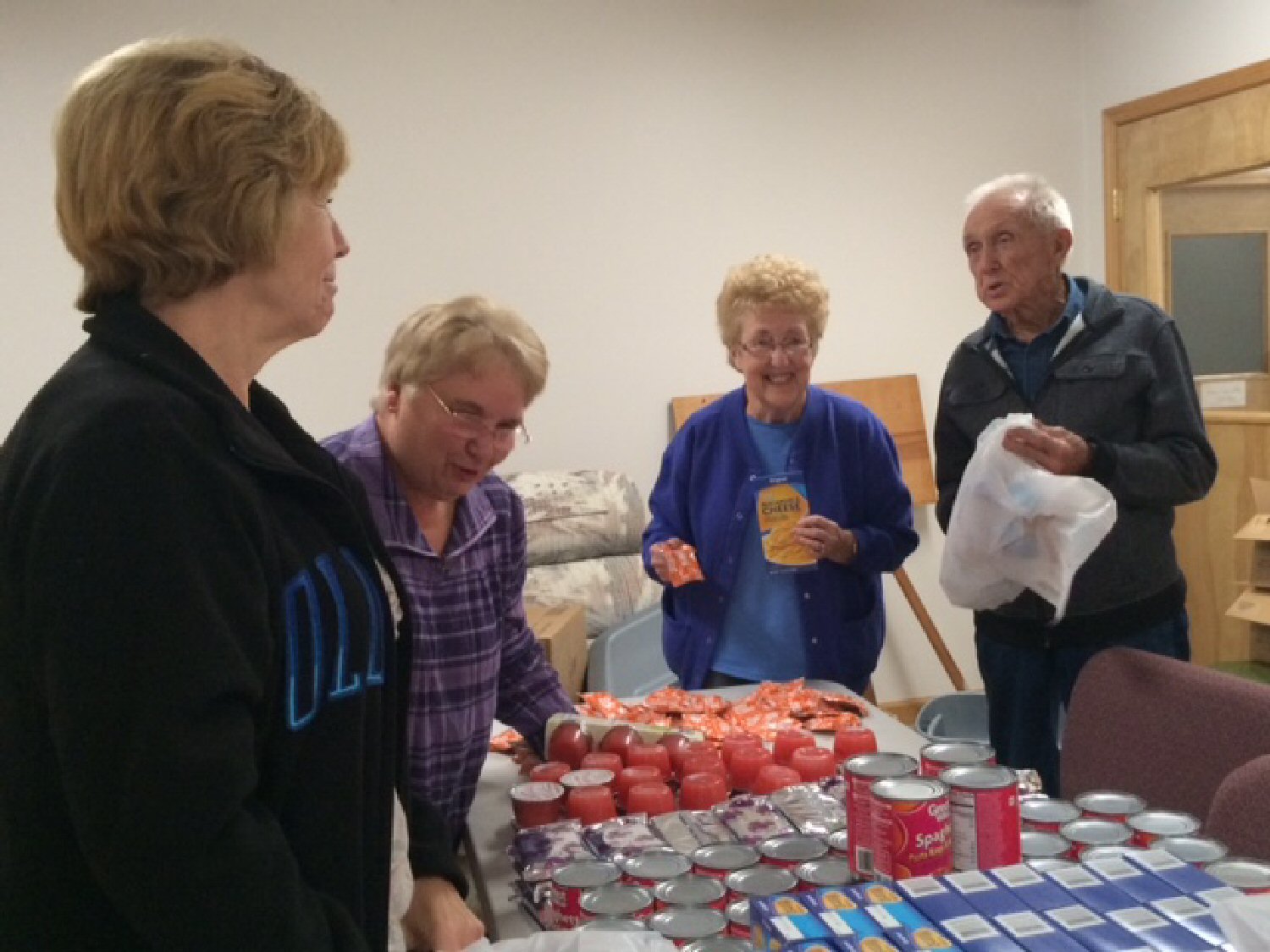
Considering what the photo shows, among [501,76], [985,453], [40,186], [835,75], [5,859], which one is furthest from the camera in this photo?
[835,75]

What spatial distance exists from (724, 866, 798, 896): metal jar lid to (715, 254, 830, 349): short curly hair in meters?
1.51

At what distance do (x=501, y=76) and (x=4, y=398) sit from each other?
2.16m

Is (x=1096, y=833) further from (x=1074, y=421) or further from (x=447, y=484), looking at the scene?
(x=1074, y=421)

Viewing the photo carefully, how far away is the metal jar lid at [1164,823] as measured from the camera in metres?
1.19

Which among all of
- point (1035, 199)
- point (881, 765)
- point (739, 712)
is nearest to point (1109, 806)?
point (881, 765)

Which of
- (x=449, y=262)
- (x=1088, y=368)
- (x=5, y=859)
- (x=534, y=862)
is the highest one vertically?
(x=449, y=262)

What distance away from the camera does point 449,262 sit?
4348mm

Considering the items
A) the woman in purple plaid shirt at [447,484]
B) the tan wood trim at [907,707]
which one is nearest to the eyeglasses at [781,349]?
the woman in purple plaid shirt at [447,484]

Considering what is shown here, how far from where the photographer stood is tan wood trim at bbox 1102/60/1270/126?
155 inches

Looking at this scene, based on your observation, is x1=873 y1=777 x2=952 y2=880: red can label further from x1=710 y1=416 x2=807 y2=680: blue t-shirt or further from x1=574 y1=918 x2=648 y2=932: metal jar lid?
x1=710 y1=416 x2=807 y2=680: blue t-shirt

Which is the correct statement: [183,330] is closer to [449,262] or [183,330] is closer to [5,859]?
[5,859]

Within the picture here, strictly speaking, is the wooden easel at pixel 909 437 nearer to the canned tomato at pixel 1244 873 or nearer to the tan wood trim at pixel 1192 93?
the tan wood trim at pixel 1192 93

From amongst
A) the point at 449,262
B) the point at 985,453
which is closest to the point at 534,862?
the point at 985,453

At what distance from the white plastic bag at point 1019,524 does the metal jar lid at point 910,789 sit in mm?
1028
